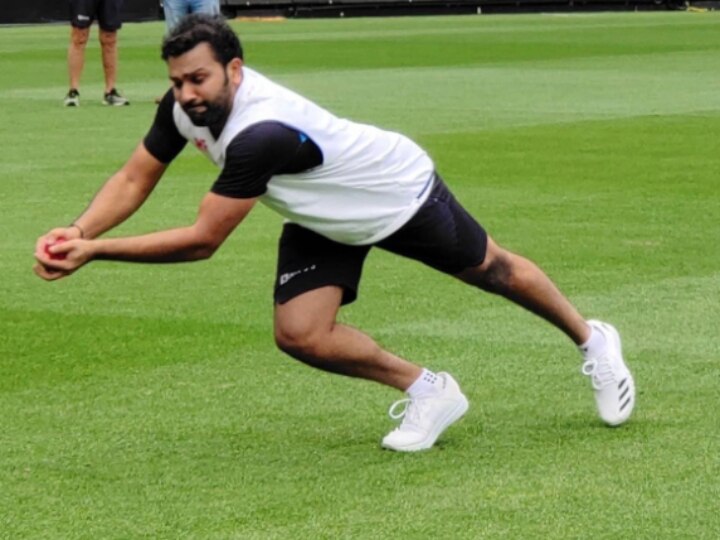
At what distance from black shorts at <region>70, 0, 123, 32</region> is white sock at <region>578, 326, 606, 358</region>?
14033mm

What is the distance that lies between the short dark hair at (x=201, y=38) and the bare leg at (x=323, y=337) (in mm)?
917

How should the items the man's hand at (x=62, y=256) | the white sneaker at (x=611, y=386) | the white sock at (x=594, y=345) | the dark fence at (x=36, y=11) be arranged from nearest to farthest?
the man's hand at (x=62, y=256)
the white sneaker at (x=611, y=386)
the white sock at (x=594, y=345)
the dark fence at (x=36, y=11)

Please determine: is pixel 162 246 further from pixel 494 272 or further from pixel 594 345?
pixel 594 345

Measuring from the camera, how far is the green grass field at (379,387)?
621cm

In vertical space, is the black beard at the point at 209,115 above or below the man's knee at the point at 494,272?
above

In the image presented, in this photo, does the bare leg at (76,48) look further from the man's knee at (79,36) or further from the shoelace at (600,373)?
the shoelace at (600,373)

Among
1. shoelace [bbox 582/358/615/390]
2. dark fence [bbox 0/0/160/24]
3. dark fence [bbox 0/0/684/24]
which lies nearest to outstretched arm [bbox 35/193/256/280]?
shoelace [bbox 582/358/615/390]

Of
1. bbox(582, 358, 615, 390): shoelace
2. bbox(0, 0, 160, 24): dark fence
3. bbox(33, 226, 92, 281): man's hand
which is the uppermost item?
bbox(33, 226, 92, 281): man's hand

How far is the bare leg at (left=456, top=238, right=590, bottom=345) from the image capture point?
23.4 ft

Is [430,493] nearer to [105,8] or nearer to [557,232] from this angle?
[557,232]

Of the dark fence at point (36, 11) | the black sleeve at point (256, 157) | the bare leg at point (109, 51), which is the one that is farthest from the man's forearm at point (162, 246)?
the dark fence at point (36, 11)

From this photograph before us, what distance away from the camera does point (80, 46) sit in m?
20.9

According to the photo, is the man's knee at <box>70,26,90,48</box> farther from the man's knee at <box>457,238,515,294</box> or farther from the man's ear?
the man's ear

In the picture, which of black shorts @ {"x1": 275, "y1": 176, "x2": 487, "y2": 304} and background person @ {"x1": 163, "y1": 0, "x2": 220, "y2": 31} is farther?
background person @ {"x1": 163, "y1": 0, "x2": 220, "y2": 31}
